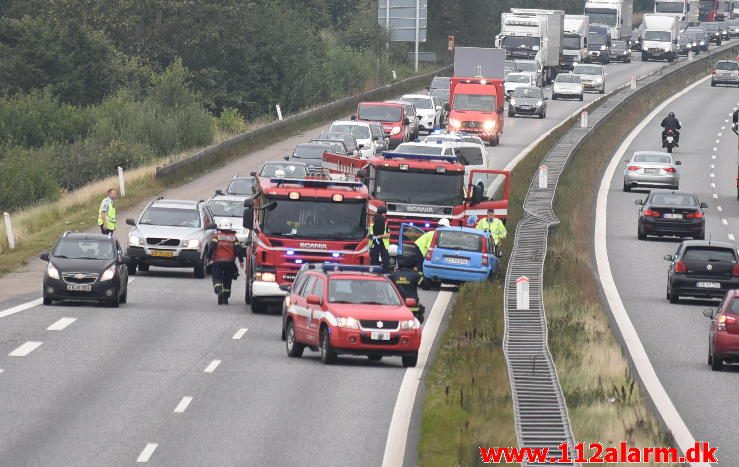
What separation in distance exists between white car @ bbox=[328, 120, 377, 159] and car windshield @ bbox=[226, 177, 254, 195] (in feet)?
43.5

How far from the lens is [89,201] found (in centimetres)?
5375

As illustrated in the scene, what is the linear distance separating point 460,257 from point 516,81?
52350mm

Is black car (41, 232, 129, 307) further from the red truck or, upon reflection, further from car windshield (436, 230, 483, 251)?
car windshield (436, 230, 483, 251)

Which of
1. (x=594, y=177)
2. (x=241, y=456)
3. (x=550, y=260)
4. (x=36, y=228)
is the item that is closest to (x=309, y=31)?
(x=594, y=177)

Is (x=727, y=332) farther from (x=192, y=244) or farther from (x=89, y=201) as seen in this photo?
(x=89, y=201)

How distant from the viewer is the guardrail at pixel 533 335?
18.8m

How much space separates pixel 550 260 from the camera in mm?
39312

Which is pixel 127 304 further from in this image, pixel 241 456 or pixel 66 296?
pixel 241 456

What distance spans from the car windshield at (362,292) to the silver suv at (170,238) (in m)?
11.8

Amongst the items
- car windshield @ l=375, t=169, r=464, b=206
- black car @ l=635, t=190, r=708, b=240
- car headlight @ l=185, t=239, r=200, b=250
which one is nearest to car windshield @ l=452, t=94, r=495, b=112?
black car @ l=635, t=190, r=708, b=240

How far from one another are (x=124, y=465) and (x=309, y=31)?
8410cm

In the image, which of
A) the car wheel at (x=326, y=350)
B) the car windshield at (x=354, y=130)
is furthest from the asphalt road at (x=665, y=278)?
the car windshield at (x=354, y=130)

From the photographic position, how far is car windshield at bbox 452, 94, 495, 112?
69.1 m

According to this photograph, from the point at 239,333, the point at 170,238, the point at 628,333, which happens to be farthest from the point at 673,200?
the point at 239,333
